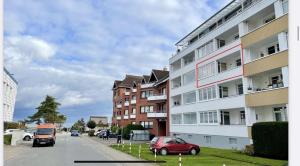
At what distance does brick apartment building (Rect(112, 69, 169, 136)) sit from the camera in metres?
55.9

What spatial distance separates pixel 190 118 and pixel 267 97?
59.2 feet

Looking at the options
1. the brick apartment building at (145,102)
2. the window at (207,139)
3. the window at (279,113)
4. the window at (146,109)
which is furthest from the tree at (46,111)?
the window at (279,113)

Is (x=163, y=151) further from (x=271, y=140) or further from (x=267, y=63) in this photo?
(x=267, y=63)

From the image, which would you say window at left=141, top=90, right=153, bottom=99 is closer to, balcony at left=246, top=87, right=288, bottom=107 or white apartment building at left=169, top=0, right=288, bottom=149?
white apartment building at left=169, top=0, right=288, bottom=149

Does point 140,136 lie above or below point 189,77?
below

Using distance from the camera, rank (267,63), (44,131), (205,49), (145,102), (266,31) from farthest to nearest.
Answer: (145,102)
(205,49)
(44,131)
(266,31)
(267,63)

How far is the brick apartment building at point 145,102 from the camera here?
55938mm

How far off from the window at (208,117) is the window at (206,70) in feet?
15.4

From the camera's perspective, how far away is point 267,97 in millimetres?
25359

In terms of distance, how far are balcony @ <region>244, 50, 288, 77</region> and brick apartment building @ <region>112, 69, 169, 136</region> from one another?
26.1m

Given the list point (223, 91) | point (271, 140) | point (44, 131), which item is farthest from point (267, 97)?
point (44, 131)

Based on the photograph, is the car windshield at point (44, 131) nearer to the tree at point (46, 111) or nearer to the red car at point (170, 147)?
the red car at point (170, 147)

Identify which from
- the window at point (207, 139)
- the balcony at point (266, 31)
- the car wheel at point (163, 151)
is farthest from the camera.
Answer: the window at point (207, 139)
